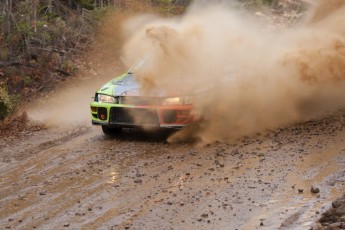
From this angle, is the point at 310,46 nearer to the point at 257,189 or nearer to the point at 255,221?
the point at 257,189

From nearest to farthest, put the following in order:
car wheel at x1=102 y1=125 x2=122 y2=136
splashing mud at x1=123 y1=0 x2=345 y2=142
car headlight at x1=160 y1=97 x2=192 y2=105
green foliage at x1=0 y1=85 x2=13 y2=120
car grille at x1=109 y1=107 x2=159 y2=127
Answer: car headlight at x1=160 y1=97 x2=192 y2=105 → car grille at x1=109 y1=107 x2=159 y2=127 → splashing mud at x1=123 y1=0 x2=345 y2=142 → car wheel at x1=102 y1=125 x2=122 y2=136 → green foliage at x1=0 y1=85 x2=13 y2=120

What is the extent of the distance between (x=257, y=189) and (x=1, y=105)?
6421 mm

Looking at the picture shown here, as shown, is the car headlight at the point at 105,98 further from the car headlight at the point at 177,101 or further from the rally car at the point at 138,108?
the car headlight at the point at 177,101

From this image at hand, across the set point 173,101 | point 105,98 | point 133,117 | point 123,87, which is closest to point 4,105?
point 105,98

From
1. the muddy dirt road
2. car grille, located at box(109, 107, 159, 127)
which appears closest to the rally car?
car grille, located at box(109, 107, 159, 127)

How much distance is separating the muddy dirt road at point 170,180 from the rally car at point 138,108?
391mm

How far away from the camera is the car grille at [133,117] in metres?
9.06

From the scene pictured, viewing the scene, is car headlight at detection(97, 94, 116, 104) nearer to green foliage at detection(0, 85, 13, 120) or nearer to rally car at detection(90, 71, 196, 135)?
rally car at detection(90, 71, 196, 135)

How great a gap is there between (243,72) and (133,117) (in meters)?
2.25

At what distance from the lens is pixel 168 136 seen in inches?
376

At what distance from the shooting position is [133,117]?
9180mm

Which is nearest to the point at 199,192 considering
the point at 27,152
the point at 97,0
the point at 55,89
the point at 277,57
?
the point at 27,152

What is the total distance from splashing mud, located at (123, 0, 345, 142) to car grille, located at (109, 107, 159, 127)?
0.44 meters

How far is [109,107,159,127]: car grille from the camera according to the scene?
29.7 feet
